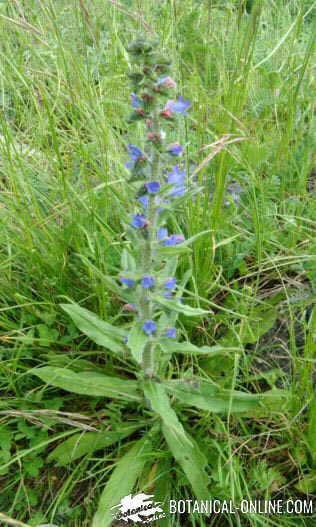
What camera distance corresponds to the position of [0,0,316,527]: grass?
2166 mm

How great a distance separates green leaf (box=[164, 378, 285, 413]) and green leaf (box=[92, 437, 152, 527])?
0.98ft

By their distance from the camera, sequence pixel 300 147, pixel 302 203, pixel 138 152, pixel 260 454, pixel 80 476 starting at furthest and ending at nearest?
pixel 300 147 → pixel 302 203 → pixel 80 476 → pixel 260 454 → pixel 138 152

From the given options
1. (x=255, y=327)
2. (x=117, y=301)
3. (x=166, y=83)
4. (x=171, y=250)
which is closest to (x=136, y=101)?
(x=166, y=83)

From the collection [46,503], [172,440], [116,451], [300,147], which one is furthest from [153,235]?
[300,147]

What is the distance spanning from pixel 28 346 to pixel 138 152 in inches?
50.3

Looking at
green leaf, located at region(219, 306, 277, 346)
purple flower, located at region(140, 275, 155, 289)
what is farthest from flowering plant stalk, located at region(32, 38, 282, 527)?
green leaf, located at region(219, 306, 277, 346)

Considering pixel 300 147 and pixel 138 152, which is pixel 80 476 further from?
pixel 300 147

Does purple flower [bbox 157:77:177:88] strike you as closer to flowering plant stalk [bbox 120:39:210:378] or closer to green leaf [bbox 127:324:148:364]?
flowering plant stalk [bbox 120:39:210:378]

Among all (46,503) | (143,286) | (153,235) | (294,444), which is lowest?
(46,503)

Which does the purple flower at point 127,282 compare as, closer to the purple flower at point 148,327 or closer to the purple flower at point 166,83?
the purple flower at point 148,327

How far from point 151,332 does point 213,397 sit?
1.41ft

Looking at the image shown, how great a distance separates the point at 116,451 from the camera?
239 centimetres

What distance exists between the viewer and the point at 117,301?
2.74 metres

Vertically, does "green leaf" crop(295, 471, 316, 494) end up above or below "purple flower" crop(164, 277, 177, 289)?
below
